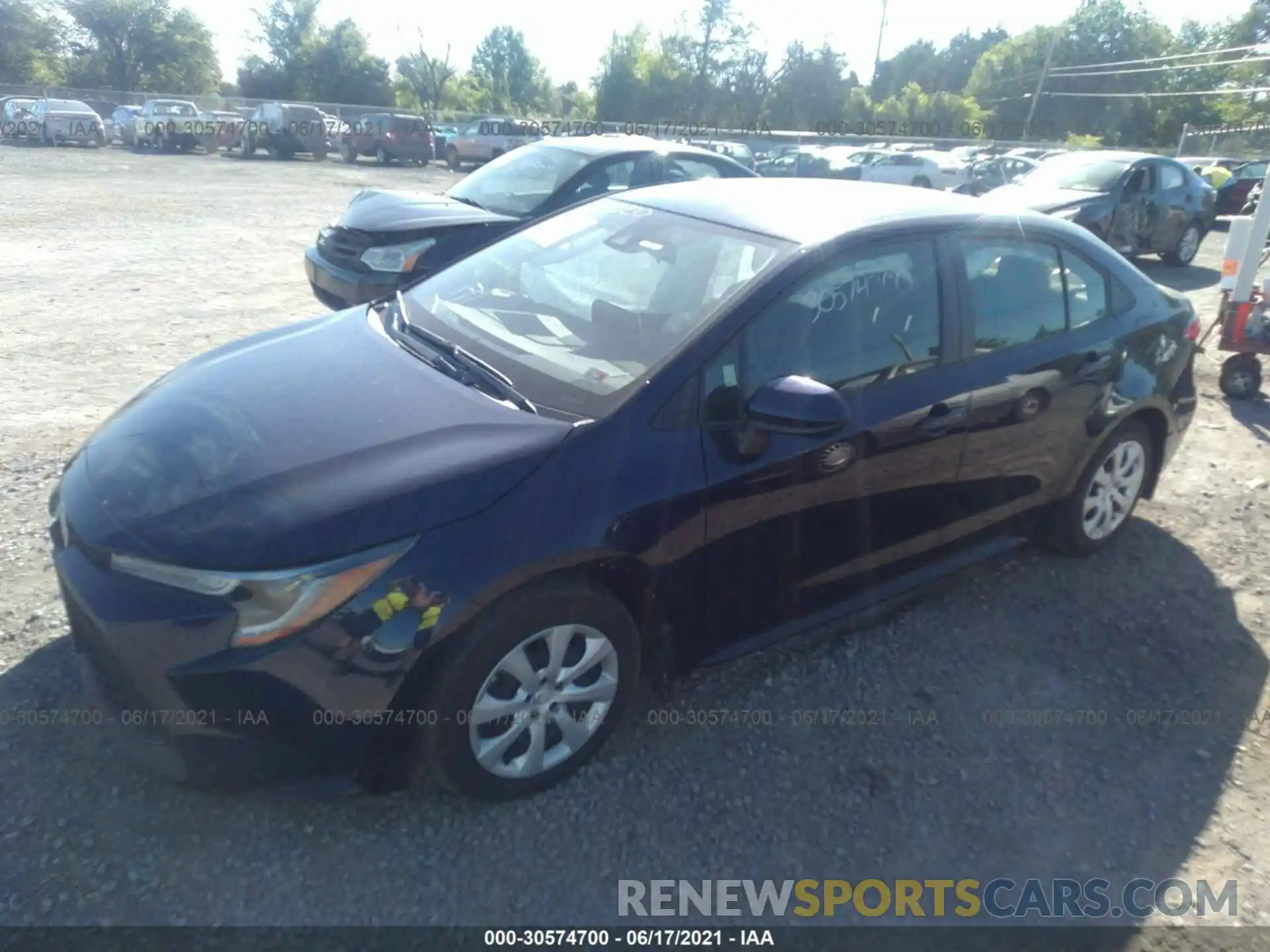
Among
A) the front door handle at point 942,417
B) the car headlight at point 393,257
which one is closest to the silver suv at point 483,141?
the car headlight at point 393,257

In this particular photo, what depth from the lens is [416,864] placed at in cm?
259

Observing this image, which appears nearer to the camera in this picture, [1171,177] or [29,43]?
[1171,177]

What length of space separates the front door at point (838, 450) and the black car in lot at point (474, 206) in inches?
108

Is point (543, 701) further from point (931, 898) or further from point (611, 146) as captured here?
point (611, 146)

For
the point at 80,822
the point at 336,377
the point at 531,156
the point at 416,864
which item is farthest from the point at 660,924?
the point at 531,156

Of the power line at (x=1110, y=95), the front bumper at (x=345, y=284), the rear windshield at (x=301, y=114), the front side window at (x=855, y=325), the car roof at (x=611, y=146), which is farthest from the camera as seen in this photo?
the power line at (x=1110, y=95)

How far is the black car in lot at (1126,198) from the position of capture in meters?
12.2

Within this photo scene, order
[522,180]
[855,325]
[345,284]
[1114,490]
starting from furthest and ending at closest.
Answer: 1. [522,180]
2. [345,284]
3. [1114,490]
4. [855,325]

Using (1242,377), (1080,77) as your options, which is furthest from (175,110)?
(1080,77)

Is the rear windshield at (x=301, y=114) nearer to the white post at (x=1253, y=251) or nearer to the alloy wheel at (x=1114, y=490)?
the white post at (x=1253, y=251)

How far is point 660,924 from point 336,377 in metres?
1.93

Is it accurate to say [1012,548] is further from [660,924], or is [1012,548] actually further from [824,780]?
[660,924]

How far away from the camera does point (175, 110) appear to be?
32.5m

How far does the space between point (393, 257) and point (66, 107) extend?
1258 inches
